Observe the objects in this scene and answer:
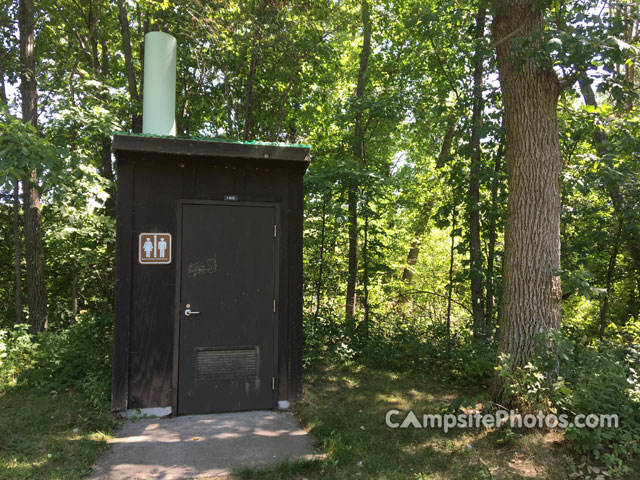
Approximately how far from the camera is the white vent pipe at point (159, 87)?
17.4ft

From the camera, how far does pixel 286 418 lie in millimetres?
4676

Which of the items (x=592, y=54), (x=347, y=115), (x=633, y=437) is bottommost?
(x=633, y=437)

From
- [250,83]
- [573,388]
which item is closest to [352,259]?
[250,83]

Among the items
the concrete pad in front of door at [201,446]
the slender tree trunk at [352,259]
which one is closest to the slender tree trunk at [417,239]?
the slender tree trunk at [352,259]

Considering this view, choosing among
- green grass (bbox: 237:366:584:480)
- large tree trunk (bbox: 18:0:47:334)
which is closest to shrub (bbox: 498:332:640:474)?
green grass (bbox: 237:366:584:480)

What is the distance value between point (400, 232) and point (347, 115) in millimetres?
5133

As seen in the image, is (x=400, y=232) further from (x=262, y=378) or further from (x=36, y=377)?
(x=36, y=377)

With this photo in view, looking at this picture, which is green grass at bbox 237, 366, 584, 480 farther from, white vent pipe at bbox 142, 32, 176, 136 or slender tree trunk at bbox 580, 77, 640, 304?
white vent pipe at bbox 142, 32, 176, 136

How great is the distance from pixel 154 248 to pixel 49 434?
205 cm

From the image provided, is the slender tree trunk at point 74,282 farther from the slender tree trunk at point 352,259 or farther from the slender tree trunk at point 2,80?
the slender tree trunk at point 352,259

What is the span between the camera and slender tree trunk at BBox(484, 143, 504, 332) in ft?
22.8

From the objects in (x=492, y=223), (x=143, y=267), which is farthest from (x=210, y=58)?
(x=492, y=223)

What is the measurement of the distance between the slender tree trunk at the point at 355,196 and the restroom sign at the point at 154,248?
3763mm

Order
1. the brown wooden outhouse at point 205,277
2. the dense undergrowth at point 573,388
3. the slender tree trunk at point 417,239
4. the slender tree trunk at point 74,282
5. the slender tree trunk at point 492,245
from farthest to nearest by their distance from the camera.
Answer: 1. the slender tree trunk at point 417,239
2. the slender tree trunk at point 74,282
3. the slender tree trunk at point 492,245
4. the brown wooden outhouse at point 205,277
5. the dense undergrowth at point 573,388
